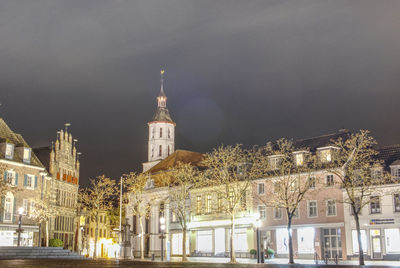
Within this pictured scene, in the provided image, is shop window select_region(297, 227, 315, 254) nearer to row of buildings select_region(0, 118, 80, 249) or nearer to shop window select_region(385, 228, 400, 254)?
shop window select_region(385, 228, 400, 254)

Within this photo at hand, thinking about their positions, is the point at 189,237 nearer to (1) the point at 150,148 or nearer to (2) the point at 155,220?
(2) the point at 155,220

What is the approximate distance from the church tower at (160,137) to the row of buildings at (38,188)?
28.8 m

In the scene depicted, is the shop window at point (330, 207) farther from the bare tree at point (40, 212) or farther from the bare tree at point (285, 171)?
the bare tree at point (40, 212)

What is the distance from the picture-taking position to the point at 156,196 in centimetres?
7962

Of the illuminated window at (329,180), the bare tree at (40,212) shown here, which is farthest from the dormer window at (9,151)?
the illuminated window at (329,180)

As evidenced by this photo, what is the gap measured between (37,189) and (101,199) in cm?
825

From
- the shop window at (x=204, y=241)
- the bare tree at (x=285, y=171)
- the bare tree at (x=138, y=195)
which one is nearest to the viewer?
the bare tree at (x=285, y=171)

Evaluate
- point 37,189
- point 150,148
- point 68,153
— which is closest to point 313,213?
point 37,189

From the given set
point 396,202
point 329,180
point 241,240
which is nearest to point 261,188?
point 241,240

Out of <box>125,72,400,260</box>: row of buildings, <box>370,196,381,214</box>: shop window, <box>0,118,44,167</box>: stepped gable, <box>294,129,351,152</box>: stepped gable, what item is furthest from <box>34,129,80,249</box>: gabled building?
<box>370,196,381,214</box>: shop window

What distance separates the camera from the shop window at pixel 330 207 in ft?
183

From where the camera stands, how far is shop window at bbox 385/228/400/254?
50.8 metres

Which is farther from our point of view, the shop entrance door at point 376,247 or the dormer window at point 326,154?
the dormer window at point 326,154

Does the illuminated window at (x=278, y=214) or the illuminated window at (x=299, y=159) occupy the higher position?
the illuminated window at (x=299, y=159)
